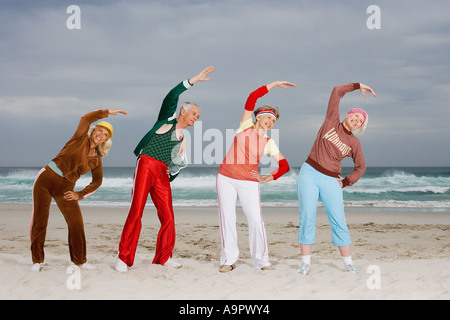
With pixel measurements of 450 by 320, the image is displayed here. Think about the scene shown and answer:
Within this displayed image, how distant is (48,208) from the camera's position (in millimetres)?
4922

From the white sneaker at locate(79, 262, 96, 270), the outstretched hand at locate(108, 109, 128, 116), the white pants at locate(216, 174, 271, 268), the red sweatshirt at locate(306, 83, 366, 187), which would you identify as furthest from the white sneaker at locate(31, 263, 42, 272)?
the red sweatshirt at locate(306, 83, 366, 187)

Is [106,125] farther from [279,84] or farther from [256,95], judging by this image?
[279,84]

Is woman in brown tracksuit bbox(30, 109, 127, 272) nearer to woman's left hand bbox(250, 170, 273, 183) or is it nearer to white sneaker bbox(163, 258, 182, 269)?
white sneaker bbox(163, 258, 182, 269)

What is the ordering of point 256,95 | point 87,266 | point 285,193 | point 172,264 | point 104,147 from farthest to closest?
point 285,193, point 172,264, point 87,266, point 104,147, point 256,95

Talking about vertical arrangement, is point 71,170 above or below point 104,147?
below

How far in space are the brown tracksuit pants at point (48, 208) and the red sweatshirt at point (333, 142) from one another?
274 centimetres

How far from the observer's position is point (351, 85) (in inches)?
195

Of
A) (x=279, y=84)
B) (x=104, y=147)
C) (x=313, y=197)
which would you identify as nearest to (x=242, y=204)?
(x=313, y=197)

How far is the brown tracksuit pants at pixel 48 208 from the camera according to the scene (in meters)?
4.82

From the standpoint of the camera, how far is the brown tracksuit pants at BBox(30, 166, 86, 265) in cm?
482

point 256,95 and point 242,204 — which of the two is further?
point 242,204

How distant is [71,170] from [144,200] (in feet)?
2.85

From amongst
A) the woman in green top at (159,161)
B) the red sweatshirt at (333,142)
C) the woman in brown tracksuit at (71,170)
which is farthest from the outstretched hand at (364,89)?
the woman in brown tracksuit at (71,170)

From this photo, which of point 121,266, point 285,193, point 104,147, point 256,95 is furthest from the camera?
point 285,193
